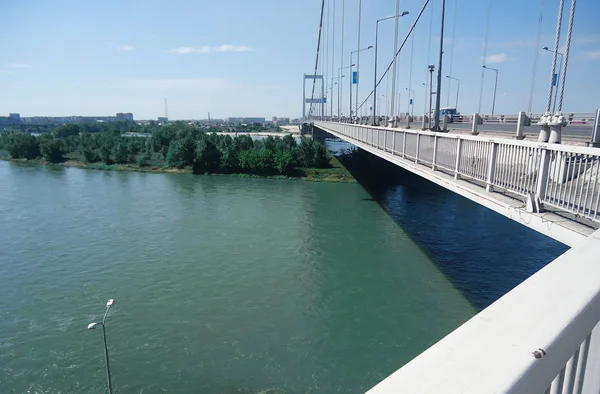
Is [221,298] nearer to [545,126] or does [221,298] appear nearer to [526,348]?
[545,126]

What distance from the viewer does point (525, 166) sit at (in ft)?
19.7

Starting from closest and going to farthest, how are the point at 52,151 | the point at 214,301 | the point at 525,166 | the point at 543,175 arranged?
1. the point at 543,175
2. the point at 525,166
3. the point at 214,301
4. the point at 52,151

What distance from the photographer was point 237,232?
780 inches

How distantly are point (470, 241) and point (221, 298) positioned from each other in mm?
12029

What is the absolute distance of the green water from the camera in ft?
30.2

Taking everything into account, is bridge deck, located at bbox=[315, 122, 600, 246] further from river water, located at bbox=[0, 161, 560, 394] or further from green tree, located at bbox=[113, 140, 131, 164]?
green tree, located at bbox=[113, 140, 131, 164]

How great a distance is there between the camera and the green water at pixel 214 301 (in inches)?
362

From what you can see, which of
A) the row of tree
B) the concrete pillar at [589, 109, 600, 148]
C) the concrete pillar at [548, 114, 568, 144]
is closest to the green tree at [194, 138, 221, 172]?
the row of tree

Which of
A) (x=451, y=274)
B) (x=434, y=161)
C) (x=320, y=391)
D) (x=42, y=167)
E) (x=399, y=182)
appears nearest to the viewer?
(x=320, y=391)

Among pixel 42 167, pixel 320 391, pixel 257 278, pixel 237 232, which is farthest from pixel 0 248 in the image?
pixel 42 167

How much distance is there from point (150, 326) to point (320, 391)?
209 inches

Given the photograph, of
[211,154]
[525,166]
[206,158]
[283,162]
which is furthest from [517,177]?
[211,154]

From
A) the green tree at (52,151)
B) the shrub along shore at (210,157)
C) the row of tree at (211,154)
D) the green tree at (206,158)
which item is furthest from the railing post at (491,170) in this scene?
the green tree at (52,151)

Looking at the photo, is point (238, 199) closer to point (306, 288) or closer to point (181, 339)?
point (306, 288)
